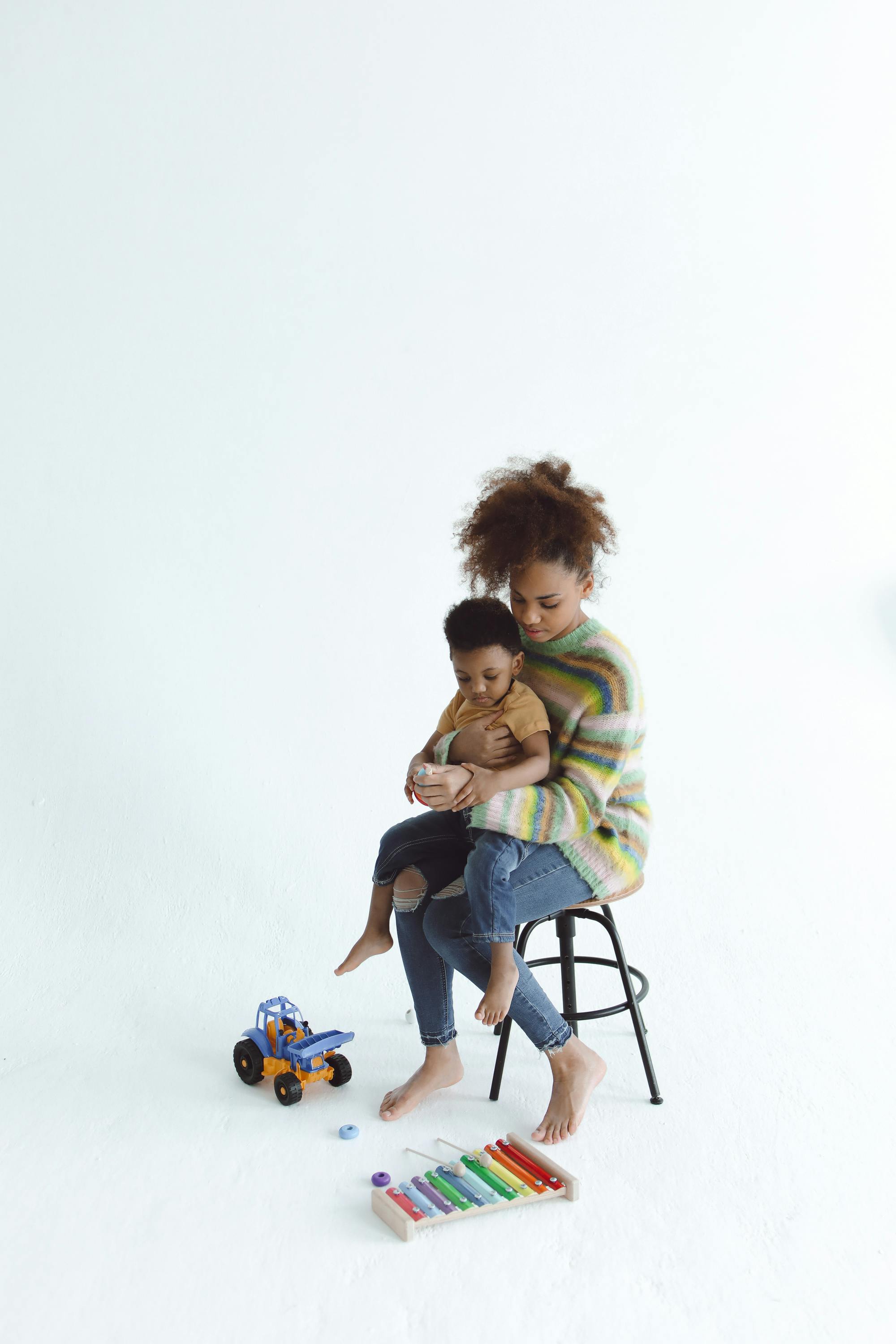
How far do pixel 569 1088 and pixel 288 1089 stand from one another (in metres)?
0.59

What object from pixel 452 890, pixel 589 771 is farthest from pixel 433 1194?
pixel 589 771

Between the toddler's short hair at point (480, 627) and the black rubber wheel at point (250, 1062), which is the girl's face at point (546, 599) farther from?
the black rubber wheel at point (250, 1062)

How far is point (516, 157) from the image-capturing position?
3.99 meters

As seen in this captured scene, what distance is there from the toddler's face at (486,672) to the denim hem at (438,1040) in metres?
0.72

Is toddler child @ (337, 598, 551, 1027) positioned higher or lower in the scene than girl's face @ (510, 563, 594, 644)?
lower

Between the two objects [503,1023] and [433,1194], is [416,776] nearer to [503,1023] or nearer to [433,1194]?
[503,1023]

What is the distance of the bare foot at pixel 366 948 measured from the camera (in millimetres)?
2576

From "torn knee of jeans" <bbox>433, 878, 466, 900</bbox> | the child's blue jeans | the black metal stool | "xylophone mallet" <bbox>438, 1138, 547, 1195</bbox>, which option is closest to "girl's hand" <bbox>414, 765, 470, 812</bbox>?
the child's blue jeans

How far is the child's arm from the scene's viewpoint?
7.52ft

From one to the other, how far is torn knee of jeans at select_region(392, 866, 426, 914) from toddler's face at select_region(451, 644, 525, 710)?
39cm

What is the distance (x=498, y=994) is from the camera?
7.36 feet

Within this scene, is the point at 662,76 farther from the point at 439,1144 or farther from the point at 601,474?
the point at 439,1144

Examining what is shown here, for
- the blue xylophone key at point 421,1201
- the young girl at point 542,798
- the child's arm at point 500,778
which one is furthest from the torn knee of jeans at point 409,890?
the blue xylophone key at point 421,1201

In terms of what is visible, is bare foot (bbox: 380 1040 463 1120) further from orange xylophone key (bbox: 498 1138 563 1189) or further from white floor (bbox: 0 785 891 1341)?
orange xylophone key (bbox: 498 1138 563 1189)
